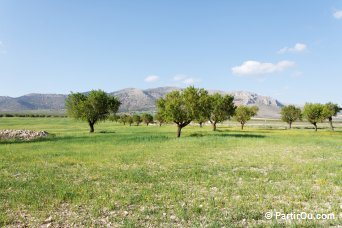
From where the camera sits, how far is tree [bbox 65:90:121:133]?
89.2 m

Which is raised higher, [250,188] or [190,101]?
[190,101]

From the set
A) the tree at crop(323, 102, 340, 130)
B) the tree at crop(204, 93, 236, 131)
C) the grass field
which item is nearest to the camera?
the grass field

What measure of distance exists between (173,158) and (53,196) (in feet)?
58.5

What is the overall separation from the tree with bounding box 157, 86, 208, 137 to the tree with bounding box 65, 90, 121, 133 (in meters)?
26.5

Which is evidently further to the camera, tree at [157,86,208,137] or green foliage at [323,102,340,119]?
green foliage at [323,102,340,119]

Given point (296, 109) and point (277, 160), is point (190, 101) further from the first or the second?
point (296, 109)

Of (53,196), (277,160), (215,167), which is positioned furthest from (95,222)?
(277,160)

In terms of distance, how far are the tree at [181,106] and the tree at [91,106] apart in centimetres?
2649

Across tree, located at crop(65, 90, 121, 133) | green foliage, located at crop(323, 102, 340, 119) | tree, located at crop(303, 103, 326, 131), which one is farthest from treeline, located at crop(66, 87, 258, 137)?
green foliage, located at crop(323, 102, 340, 119)

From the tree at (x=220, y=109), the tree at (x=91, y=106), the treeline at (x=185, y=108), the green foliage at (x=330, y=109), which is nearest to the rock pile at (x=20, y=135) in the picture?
the tree at (x=91, y=106)

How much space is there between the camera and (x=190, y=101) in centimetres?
6969

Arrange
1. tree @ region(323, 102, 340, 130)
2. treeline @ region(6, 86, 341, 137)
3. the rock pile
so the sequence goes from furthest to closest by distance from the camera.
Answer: tree @ region(323, 102, 340, 130), treeline @ region(6, 86, 341, 137), the rock pile

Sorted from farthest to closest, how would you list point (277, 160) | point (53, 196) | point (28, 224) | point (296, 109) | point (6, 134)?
point (296, 109)
point (6, 134)
point (277, 160)
point (53, 196)
point (28, 224)

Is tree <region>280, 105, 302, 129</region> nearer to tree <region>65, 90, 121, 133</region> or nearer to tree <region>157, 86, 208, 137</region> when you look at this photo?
tree <region>157, 86, 208, 137</region>
